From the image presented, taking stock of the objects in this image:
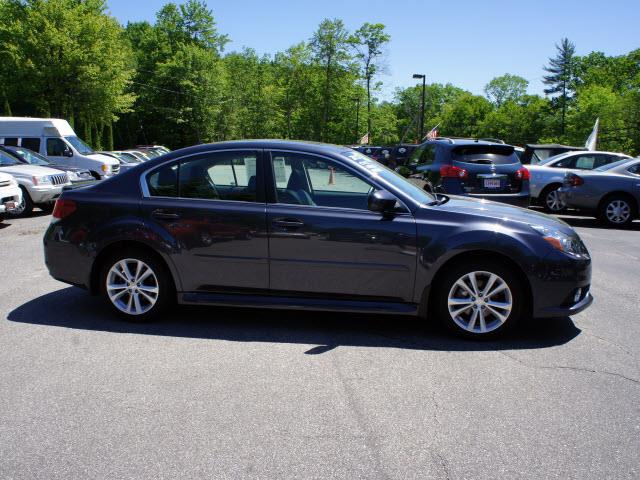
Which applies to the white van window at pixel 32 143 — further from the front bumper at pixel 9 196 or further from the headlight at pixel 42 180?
the front bumper at pixel 9 196

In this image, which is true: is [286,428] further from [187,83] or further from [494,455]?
[187,83]

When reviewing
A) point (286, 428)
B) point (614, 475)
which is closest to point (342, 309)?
point (286, 428)

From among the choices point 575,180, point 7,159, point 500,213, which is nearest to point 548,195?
point 575,180

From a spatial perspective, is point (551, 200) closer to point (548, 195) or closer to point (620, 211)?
point (548, 195)

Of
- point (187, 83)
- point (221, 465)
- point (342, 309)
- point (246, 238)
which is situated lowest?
point (221, 465)

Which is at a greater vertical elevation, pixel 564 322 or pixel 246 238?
pixel 246 238

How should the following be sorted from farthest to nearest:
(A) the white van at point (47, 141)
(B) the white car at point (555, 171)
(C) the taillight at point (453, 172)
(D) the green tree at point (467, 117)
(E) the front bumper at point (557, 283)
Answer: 1. (D) the green tree at point (467, 117)
2. (A) the white van at point (47, 141)
3. (B) the white car at point (555, 171)
4. (C) the taillight at point (453, 172)
5. (E) the front bumper at point (557, 283)

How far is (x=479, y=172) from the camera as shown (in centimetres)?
1012

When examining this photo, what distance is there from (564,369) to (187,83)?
2363 inches

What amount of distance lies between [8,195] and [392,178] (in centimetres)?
900

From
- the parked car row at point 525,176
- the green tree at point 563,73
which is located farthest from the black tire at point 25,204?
the green tree at point 563,73

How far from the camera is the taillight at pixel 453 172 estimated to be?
1007 centimetres

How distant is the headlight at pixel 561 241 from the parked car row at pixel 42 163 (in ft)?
22.5

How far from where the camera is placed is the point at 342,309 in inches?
190
